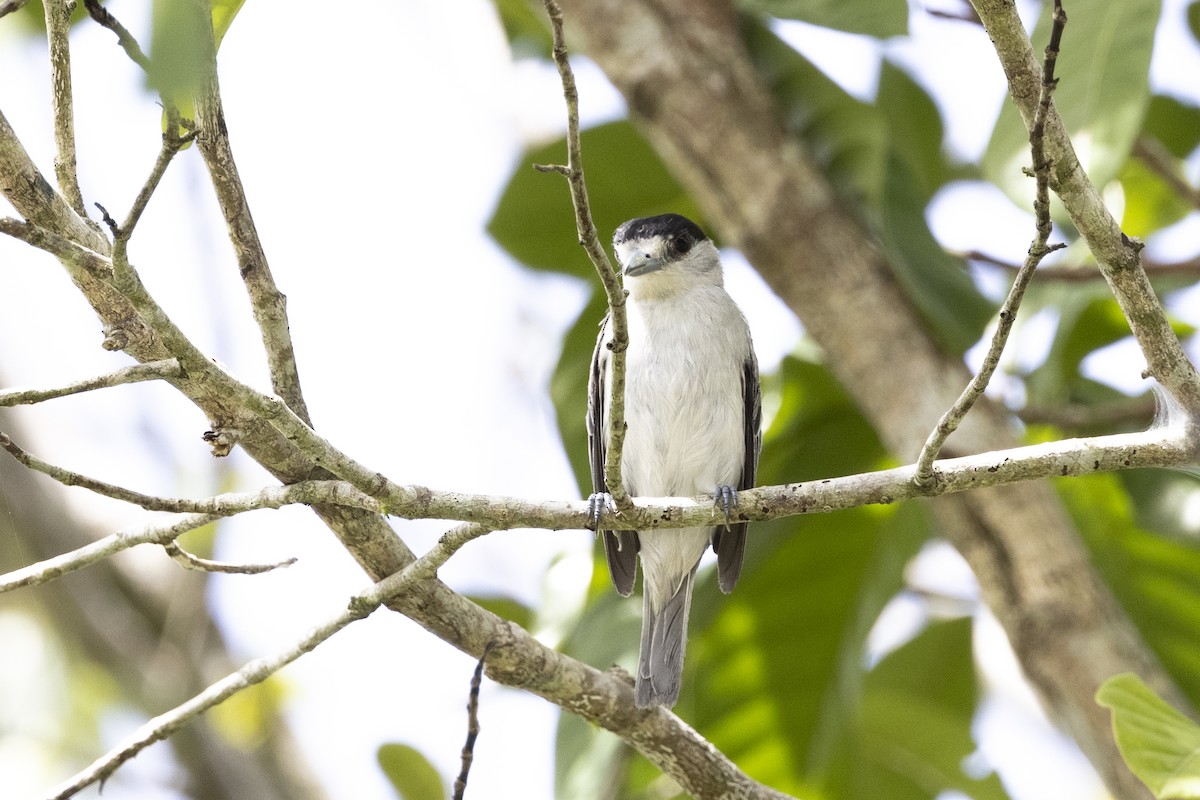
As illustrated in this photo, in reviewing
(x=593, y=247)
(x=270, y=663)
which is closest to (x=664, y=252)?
(x=593, y=247)

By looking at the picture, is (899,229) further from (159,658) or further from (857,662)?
(159,658)

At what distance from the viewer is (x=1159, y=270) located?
3562 mm

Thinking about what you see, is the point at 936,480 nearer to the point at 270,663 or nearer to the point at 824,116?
the point at 270,663

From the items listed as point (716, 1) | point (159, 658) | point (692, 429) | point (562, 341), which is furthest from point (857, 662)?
point (159, 658)

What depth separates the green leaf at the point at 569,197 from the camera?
420 cm

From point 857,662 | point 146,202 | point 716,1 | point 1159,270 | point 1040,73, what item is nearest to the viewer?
point 146,202

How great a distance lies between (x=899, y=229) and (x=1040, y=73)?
5.99 feet

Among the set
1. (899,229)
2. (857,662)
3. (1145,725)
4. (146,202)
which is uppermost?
(899,229)

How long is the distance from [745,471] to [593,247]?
2222mm

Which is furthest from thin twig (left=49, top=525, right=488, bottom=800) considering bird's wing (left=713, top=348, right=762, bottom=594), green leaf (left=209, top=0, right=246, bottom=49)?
bird's wing (left=713, top=348, right=762, bottom=594)

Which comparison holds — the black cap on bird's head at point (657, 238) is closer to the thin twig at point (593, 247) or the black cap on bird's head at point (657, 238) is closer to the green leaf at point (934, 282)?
the green leaf at point (934, 282)

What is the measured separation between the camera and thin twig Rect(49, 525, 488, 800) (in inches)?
87.3

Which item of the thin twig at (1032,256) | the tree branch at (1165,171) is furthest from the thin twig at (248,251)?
the tree branch at (1165,171)

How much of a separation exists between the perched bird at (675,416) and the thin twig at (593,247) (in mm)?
1494
